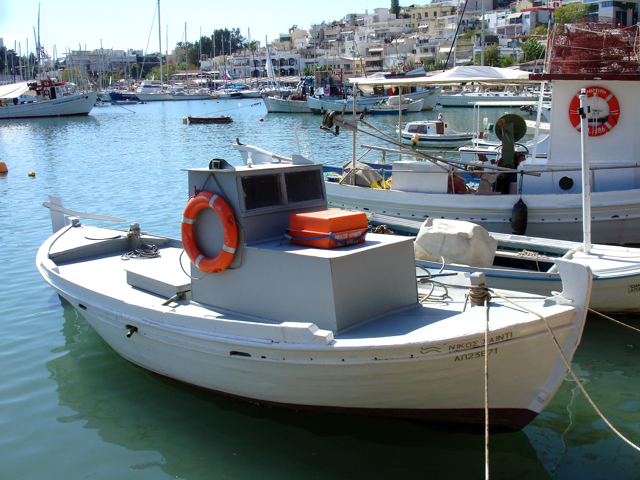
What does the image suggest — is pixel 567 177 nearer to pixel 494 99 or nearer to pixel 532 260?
pixel 532 260

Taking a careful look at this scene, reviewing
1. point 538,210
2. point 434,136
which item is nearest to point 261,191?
point 538,210

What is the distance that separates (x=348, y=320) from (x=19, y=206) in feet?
51.6

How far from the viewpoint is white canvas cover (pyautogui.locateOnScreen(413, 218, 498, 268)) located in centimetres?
802

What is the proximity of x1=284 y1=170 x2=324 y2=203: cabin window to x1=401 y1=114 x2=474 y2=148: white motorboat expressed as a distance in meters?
21.2

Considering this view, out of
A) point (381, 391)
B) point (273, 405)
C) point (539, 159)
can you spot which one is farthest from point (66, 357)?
point (539, 159)

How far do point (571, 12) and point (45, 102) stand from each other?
63.9m

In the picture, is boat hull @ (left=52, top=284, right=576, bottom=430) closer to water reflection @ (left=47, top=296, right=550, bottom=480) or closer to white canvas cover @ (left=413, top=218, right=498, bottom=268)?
water reflection @ (left=47, top=296, right=550, bottom=480)

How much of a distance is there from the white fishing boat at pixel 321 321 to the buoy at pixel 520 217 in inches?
202

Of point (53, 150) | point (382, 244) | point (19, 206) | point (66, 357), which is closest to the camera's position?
point (382, 244)

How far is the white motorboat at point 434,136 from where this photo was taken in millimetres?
27312

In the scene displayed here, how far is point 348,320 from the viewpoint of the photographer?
540cm

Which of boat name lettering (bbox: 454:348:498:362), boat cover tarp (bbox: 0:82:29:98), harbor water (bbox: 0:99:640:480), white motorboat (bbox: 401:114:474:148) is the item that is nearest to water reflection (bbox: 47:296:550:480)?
harbor water (bbox: 0:99:640:480)

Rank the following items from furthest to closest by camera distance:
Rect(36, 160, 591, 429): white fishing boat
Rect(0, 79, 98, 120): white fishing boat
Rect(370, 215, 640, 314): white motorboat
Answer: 1. Rect(0, 79, 98, 120): white fishing boat
2. Rect(370, 215, 640, 314): white motorboat
3. Rect(36, 160, 591, 429): white fishing boat

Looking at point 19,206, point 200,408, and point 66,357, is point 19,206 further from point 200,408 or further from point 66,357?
point 200,408
